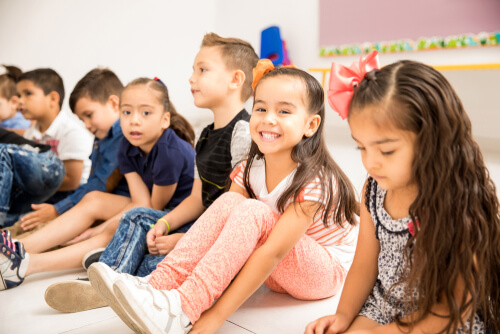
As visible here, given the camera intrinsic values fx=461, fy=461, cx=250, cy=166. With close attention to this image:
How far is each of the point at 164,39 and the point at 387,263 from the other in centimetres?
401

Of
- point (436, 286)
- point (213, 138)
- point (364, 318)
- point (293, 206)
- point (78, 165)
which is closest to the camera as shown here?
point (436, 286)

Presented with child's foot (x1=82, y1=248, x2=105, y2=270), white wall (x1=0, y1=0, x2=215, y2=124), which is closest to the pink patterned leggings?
child's foot (x1=82, y1=248, x2=105, y2=270)

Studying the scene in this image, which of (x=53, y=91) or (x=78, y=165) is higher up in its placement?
(x=53, y=91)

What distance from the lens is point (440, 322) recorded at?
79 cm

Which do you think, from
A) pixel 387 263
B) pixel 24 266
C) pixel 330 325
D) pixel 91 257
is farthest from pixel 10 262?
pixel 387 263

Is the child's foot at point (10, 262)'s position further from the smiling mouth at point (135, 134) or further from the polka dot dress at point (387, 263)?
the polka dot dress at point (387, 263)

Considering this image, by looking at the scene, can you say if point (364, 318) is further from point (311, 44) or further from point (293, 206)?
point (311, 44)

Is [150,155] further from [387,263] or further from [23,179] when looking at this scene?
[387,263]

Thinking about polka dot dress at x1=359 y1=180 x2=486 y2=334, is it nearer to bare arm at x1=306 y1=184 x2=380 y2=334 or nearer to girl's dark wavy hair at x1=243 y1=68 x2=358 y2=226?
bare arm at x1=306 y1=184 x2=380 y2=334

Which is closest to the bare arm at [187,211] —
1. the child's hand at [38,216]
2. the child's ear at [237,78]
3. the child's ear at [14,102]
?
the child's ear at [237,78]

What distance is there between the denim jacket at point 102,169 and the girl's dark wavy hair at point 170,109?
10.1 inches

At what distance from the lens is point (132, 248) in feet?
4.39

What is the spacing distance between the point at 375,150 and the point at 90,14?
3.60 m

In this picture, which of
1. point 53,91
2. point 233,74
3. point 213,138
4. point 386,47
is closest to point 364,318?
point 213,138
